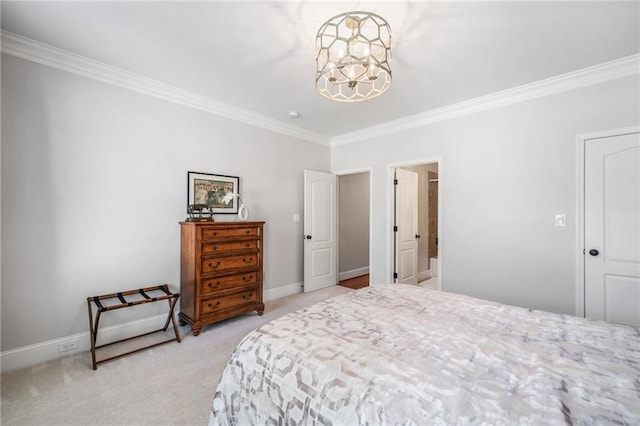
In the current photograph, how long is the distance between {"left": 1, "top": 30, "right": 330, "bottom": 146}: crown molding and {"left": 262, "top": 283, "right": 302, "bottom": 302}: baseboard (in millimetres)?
2362

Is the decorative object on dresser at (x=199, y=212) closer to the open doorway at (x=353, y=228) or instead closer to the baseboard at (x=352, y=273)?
the open doorway at (x=353, y=228)

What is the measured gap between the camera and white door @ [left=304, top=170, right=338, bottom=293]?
4.38m

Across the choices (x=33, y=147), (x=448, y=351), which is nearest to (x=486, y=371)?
(x=448, y=351)

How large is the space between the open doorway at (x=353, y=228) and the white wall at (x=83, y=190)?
271 centimetres

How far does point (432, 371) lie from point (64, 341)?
9.97 feet

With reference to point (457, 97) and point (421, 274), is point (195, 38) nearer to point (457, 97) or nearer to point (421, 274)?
point (457, 97)

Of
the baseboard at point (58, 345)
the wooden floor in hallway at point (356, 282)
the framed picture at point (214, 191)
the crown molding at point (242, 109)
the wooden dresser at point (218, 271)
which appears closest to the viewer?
the baseboard at point (58, 345)

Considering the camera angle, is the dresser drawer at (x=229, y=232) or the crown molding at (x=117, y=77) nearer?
the crown molding at (x=117, y=77)

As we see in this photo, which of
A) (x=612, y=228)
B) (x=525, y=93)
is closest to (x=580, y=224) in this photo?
(x=612, y=228)

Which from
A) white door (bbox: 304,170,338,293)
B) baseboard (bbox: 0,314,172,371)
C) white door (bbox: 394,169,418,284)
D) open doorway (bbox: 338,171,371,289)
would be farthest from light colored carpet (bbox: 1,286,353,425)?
open doorway (bbox: 338,171,371,289)

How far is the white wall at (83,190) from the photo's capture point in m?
2.21

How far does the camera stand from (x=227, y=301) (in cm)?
305

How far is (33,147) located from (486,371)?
3460 mm

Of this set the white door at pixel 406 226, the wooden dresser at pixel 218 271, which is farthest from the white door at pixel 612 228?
the wooden dresser at pixel 218 271
